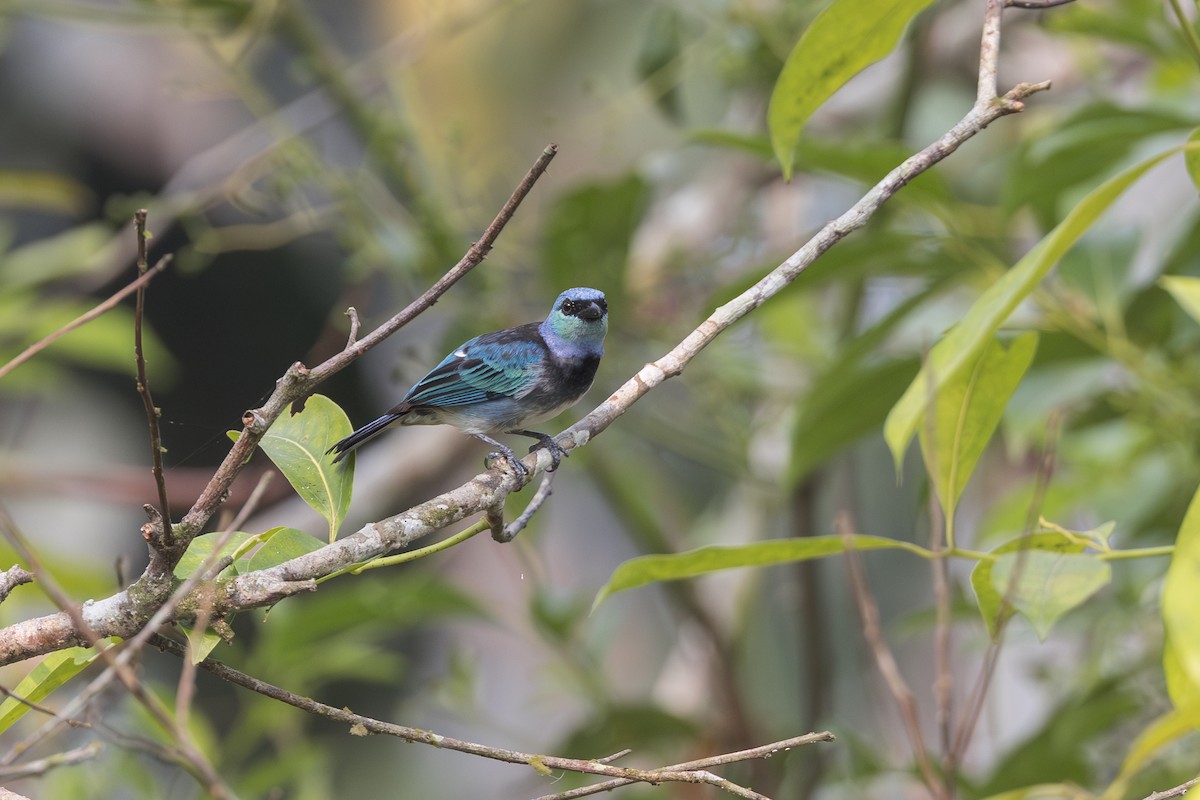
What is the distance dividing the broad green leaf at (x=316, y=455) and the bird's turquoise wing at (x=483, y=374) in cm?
87

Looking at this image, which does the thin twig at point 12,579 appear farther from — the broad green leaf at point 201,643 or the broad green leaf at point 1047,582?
the broad green leaf at point 1047,582

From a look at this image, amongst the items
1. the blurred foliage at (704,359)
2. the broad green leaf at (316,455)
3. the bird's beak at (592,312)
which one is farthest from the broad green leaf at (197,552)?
the bird's beak at (592,312)

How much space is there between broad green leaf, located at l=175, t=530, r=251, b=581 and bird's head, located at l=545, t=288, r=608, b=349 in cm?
133

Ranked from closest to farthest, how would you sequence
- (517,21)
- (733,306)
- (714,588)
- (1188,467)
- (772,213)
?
(733,306)
(1188,467)
(714,588)
(772,213)
(517,21)

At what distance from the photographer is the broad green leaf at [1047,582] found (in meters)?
1.14

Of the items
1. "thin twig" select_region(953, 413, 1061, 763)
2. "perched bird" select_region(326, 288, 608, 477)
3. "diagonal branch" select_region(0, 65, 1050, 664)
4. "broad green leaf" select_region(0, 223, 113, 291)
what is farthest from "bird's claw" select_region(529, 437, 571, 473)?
"broad green leaf" select_region(0, 223, 113, 291)

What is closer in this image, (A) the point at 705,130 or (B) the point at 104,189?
(A) the point at 705,130

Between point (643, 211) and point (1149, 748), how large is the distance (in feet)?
7.50

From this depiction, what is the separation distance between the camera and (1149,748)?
78cm

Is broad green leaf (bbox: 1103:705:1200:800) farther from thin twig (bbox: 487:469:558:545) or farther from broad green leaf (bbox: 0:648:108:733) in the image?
broad green leaf (bbox: 0:648:108:733)

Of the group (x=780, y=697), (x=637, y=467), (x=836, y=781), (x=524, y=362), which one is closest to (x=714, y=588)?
(x=637, y=467)

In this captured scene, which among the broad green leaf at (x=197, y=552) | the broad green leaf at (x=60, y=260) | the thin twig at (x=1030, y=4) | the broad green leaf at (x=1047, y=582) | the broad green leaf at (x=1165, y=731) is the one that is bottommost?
the broad green leaf at (x=1165, y=731)

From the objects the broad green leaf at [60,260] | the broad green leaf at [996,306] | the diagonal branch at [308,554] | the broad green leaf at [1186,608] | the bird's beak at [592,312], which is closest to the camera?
the broad green leaf at [1186,608]

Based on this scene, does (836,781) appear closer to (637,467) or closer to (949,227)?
(637,467)
